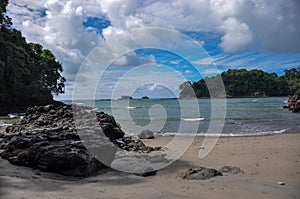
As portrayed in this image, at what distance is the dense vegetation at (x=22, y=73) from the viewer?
32.4 meters

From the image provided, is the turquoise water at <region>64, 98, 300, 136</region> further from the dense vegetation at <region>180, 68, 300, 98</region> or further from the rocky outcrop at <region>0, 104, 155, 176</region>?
the dense vegetation at <region>180, 68, 300, 98</region>

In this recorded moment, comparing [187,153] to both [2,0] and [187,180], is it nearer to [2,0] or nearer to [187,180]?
[187,180]

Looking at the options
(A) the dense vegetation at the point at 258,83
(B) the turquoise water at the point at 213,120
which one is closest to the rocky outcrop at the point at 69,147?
(B) the turquoise water at the point at 213,120

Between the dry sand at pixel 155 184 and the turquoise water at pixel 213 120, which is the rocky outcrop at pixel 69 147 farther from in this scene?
the turquoise water at pixel 213 120

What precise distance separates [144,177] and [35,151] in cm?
273

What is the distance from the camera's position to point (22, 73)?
36625 millimetres

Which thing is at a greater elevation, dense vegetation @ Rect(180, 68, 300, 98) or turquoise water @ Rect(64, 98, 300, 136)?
dense vegetation @ Rect(180, 68, 300, 98)

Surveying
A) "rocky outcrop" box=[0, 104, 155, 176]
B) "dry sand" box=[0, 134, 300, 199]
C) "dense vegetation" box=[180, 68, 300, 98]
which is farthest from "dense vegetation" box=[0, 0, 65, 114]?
"dense vegetation" box=[180, 68, 300, 98]

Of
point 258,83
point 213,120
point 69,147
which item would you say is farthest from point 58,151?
point 258,83

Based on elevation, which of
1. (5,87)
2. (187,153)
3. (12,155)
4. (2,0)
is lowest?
(187,153)

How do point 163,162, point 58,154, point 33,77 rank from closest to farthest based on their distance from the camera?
point 58,154 < point 163,162 < point 33,77

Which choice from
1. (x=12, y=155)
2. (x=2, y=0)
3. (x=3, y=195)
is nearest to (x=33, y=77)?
(x=2, y=0)

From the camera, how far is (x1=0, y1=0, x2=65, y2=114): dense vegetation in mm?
32375

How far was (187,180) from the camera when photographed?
6.32 meters
